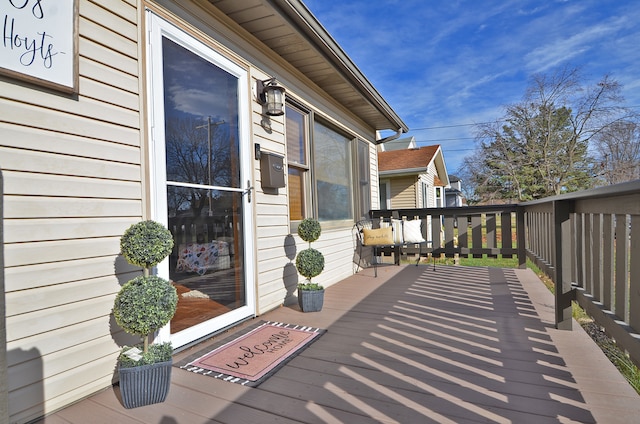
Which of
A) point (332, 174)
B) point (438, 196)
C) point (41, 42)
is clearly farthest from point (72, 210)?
point (438, 196)

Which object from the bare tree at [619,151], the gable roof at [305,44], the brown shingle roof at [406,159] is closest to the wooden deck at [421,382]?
the gable roof at [305,44]

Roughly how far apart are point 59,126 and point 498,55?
19.7 m

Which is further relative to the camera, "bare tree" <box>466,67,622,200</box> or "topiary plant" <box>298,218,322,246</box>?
"bare tree" <box>466,67,622,200</box>

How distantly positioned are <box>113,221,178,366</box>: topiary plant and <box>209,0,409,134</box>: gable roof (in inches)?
73.0

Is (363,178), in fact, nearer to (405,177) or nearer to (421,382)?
(421,382)

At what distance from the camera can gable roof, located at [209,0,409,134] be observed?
2.58 metres

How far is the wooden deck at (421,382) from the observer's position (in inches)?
56.5

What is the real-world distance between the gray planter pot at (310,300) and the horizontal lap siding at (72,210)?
1450mm

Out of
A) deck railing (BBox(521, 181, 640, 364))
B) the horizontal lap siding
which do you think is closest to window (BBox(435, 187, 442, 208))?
deck railing (BBox(521, 181, 640, 364))

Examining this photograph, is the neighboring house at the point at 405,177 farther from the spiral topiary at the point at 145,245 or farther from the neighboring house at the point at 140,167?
the spiral topiary at the point at 145,245

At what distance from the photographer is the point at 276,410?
4.90 ft

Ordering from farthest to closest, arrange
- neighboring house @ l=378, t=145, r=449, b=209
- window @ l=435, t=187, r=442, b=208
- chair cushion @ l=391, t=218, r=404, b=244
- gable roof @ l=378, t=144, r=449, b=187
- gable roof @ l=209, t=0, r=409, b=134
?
window @ l=435, t=187, r=442, b=208 < neighboring house @ l=378, t=145, r=449, b=209 < gable roof @ l=378, t=144, r=449, b=187 < chair cushion @ l=391, t=218, r=404, b=244 < gable roof @ l=209, t=0, r=409, b=134

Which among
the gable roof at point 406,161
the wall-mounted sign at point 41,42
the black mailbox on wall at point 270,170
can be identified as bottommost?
the black mailbox on wall at point 270,170

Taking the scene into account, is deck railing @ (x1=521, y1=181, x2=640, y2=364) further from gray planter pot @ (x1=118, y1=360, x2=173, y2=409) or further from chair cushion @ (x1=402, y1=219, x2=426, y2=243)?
chair cushion @ (x1=402, y1=219, x2=426, y2=243)
